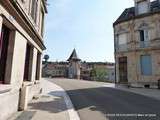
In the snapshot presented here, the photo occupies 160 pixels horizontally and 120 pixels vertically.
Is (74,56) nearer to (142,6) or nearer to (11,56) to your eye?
(142,6)

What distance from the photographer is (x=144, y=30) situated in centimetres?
2044

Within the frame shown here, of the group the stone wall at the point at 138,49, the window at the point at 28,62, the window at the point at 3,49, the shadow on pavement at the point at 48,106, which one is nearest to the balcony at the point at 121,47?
the stone wall at the point at 138,49

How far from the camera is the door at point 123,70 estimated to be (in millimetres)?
21656

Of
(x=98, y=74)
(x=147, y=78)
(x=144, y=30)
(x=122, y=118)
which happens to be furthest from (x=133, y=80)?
(x=98, y=74)

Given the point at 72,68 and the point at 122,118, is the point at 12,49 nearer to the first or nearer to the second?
the point at 122,118

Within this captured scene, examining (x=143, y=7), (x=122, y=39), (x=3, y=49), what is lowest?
(x=3, y=49)

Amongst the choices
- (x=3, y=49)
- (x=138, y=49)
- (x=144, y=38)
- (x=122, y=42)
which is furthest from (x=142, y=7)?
(x=3, y=49)

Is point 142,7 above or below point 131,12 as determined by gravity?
above

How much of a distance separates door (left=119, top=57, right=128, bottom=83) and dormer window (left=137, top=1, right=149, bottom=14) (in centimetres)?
627

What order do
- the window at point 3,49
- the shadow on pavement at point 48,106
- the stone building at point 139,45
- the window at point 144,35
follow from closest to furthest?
the window at point 3,49
the shadow on pavement at point 48,106
the stone building at point 139,45
the window at point 144,35

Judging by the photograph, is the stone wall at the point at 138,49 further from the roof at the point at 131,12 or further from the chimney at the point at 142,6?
the chimney at the point at 142,6

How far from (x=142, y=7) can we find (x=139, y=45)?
506 cm

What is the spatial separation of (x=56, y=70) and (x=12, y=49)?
242 ft

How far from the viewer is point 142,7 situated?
21.5 meters
